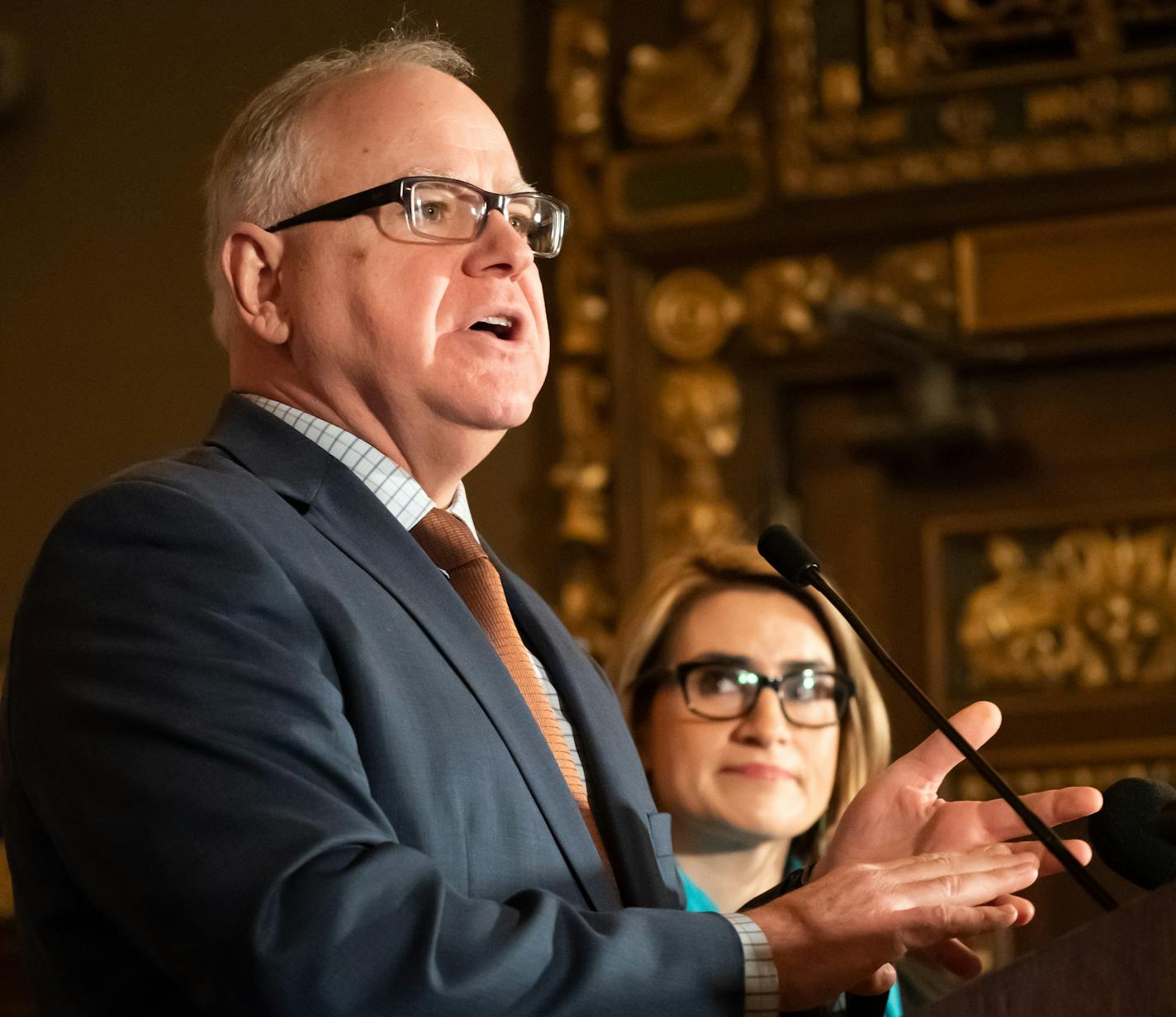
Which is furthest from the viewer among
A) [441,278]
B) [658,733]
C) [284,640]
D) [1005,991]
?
[658,733]

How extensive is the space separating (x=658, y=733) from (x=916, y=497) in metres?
2.00

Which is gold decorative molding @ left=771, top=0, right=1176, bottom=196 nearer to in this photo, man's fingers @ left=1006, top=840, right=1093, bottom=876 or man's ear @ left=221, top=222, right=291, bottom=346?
man's ear @ left=221, top=222, right=291, bottom=346

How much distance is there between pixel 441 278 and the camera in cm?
186

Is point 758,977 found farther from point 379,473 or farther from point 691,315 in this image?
point 691,315

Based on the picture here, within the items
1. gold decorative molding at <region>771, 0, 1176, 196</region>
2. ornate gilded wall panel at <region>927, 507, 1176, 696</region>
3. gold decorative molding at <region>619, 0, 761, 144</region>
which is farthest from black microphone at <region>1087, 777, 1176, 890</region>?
gold decorative molding at <region>619, 0, 761, 144</region>

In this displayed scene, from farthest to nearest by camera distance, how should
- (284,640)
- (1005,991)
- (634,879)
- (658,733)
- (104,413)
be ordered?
(104,413), (658,733), (634,879), (284,640), (1005,991)

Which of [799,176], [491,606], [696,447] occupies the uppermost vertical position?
[799,176]

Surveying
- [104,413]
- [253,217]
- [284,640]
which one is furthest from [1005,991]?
[104,413]

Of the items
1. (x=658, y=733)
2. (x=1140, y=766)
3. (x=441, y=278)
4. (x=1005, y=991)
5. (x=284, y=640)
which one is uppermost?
(x=441, y=278)

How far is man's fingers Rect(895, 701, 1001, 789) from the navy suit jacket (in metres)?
0.27

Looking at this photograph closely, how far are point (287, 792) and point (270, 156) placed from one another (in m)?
0.83

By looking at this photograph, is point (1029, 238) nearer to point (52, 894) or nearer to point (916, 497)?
point (916, 497)

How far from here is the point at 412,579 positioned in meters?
1.65

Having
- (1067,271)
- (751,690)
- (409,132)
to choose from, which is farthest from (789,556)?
(1067,271)
